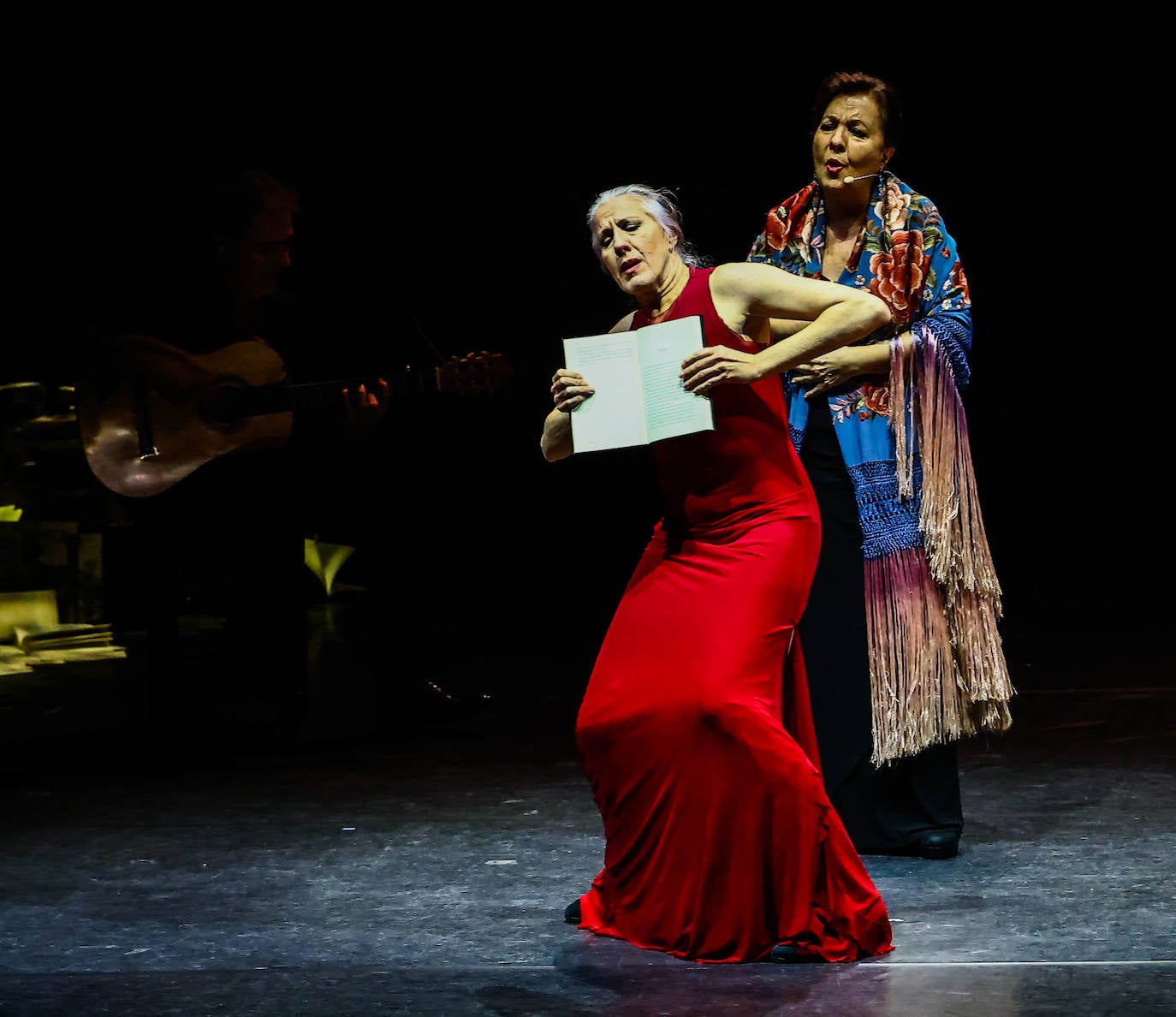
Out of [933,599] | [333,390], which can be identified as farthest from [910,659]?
[333,390]

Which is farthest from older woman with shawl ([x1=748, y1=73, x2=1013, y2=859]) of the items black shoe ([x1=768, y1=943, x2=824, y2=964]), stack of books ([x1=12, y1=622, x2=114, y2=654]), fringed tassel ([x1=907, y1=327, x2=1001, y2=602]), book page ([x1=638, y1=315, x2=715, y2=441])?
stack of books ([x1=12, y1=622, x2=114, y2=654])

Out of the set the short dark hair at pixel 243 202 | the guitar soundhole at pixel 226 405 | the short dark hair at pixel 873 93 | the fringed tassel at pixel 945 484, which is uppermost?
the short dark hair at pixel 243 202

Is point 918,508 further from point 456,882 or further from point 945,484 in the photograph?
point 456,882

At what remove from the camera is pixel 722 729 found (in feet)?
8.46

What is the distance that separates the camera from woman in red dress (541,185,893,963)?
2559mm

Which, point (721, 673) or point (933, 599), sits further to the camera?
point (933, 599)

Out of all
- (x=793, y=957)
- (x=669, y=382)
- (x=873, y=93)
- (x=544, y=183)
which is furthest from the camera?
(x=544, y=183)

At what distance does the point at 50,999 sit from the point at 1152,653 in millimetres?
4278

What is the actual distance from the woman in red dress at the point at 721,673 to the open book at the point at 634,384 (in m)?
0.03

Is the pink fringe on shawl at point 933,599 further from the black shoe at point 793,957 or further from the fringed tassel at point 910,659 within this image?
the black shoe at point 793,957

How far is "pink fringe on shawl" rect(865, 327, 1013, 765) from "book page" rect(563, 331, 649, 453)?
72cm

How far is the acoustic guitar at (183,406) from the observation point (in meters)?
4.69

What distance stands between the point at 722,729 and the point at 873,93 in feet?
4.55

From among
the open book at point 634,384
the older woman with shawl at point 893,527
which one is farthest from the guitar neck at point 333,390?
the open book at point 634,384
